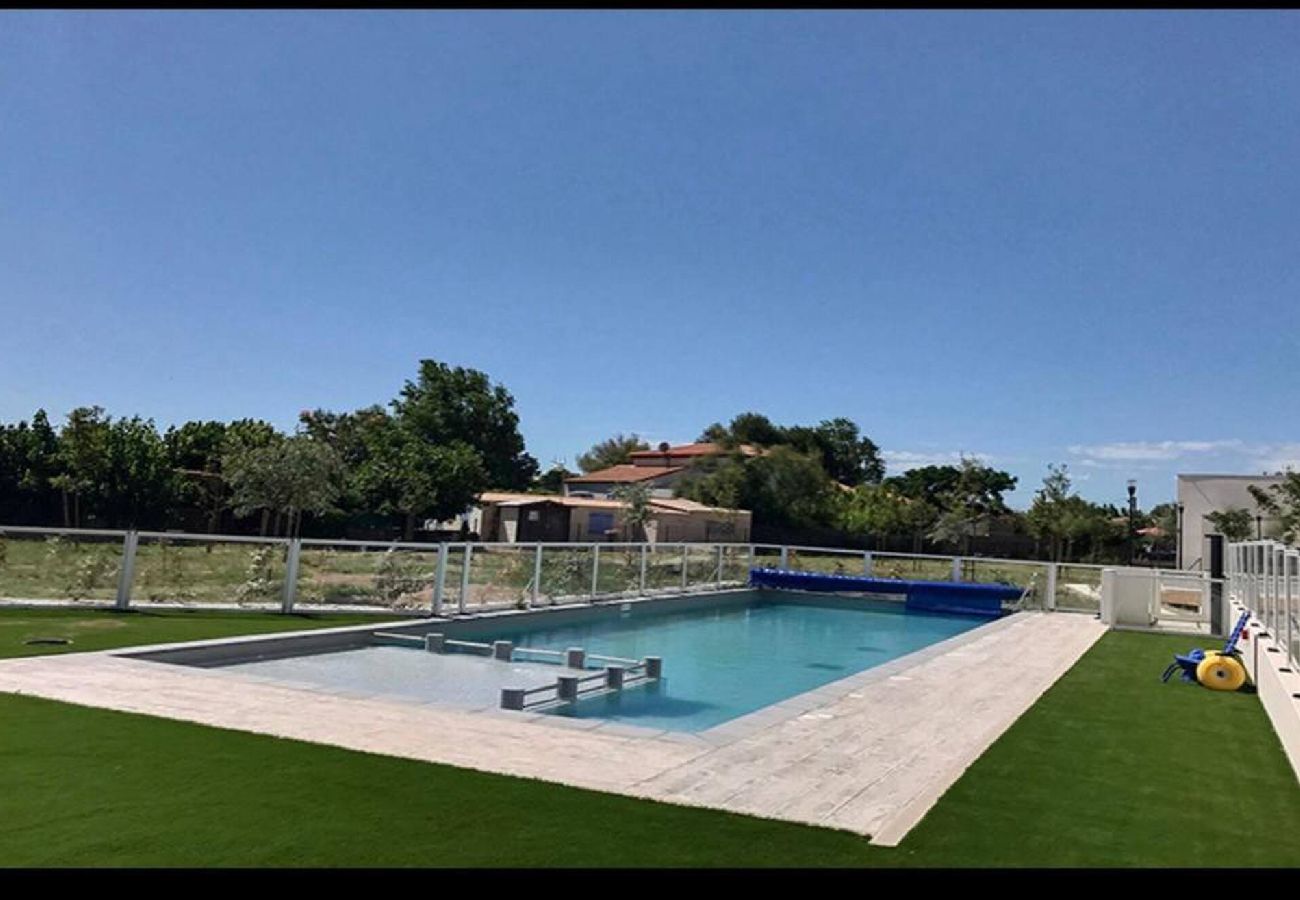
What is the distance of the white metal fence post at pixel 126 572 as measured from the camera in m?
Result: 12.0

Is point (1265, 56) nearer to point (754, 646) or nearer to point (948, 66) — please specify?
point (948, 66)

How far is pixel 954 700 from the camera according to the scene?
8.71m

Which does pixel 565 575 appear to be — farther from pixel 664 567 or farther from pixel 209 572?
pixel 209 572

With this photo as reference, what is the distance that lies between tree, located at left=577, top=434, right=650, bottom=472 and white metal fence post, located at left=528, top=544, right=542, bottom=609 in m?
64.7

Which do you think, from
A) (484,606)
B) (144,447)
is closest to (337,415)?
(144,447)

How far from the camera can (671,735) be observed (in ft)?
21.7

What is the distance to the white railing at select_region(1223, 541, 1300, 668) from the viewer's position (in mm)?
6938

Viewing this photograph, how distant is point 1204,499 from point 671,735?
35.5 meters

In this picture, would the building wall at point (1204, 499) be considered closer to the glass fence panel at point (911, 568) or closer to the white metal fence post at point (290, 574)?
the glass fence panel at point (911, 568)

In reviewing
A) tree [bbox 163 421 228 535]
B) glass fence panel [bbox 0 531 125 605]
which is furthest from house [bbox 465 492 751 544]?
glass fence panel [bbox 0 531 125 605]

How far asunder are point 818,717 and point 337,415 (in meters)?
50.1

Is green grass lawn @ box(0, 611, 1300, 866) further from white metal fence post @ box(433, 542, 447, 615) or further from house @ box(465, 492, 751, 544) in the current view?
house @ box(465, 492, 751, 544)

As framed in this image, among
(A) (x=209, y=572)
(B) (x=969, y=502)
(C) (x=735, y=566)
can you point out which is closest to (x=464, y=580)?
(A) (x=209, y=572)

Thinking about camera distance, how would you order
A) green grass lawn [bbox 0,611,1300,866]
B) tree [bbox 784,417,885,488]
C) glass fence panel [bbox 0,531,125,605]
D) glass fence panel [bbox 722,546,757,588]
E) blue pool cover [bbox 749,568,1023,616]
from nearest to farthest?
1. green grass lawn [bbox 0,611,1300,866]
2. glass fence panel [bbox 0,531,125,605]
3. blue pool cover [bbox 749,568,1023,616]
4. glass fence panel [bbox 722,546,757,588]
5. tree [bbox 784,417,885,488]
